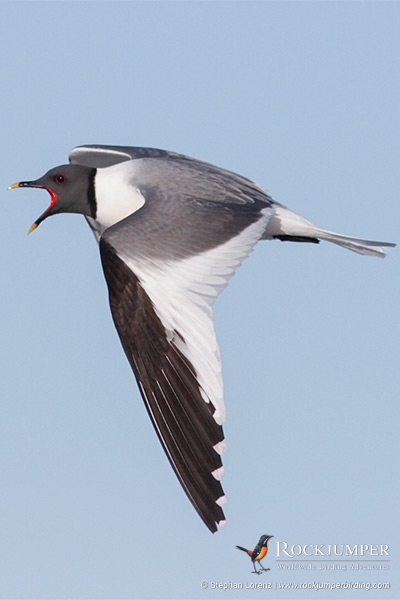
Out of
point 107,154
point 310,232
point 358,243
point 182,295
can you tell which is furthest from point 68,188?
point 182,295

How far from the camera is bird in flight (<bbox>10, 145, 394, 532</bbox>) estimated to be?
9.46 metres

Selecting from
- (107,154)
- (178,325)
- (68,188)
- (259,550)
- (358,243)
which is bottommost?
(259,550)

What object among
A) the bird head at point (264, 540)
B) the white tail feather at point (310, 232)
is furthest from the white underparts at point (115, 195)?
the bird head at point (264, 540)

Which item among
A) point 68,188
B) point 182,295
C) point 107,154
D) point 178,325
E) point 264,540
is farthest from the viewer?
point 107,154

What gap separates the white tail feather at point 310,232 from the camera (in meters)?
12.2

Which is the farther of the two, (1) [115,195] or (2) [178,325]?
(1) [115,195]

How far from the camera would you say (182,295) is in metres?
9.73

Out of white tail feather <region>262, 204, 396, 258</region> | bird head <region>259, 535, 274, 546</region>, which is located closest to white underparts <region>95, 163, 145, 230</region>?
white tail feather <region>262, 204, 396, 258</region>

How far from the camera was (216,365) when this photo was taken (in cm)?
939

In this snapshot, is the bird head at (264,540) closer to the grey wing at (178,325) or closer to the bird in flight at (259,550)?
the bird in flight at (259,550)

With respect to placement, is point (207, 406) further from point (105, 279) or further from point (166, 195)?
point (166, 195)

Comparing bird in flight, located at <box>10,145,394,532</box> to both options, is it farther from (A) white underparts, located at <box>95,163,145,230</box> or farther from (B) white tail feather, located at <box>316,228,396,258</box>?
(B) white tail feather, located at <box>316,228,396,258</box>

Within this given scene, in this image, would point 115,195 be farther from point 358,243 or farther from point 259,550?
point 259,550

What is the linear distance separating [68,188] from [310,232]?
242 cm
